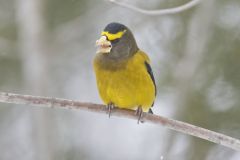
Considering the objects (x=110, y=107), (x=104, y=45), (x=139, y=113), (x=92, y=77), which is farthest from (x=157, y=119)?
(x=92, y=77)

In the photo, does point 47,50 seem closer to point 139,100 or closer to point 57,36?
point 57,36

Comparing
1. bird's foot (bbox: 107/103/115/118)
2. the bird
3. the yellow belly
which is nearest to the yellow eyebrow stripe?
the bird

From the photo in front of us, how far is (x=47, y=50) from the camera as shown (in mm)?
8203

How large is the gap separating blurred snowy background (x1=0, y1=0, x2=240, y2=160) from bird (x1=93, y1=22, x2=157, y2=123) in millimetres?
1760

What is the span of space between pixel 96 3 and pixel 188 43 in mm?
1516

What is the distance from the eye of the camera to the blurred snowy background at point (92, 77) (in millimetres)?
7121

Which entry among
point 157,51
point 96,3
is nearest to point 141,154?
point 157,51

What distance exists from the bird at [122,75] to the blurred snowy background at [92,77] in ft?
5.77

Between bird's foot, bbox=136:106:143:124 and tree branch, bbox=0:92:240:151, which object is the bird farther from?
tree branch, bbox=0:92:240:151

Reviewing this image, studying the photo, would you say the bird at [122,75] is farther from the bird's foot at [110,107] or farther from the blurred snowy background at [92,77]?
the blurred snowy background at [92,77]

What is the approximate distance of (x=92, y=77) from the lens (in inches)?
368

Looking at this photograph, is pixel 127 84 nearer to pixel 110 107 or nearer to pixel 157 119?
pixel 110 107

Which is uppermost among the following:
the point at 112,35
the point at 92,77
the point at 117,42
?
the point at 112,35

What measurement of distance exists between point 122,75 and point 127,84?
80mm
